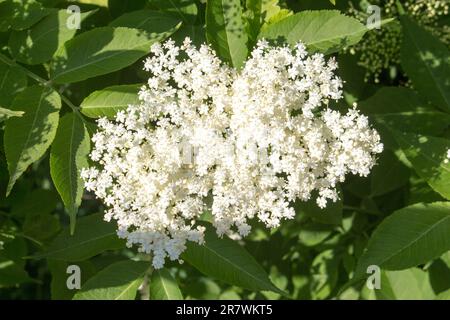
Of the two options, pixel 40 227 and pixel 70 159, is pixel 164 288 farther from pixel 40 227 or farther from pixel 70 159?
pixel 40 227

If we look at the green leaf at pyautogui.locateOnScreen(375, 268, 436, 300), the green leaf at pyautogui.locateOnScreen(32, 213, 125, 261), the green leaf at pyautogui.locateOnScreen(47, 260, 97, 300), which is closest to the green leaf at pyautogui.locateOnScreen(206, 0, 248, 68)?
the green leaf at pyautogui.locateOnScreen(32, 213, 125, 261)

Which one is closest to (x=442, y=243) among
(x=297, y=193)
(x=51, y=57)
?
(x=297, y=193)

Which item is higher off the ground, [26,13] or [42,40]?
[26,13]

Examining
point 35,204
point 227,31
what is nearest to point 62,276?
point 35,204

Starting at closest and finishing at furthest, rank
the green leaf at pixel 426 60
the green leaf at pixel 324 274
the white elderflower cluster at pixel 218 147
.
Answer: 1. the white elderflower cluster at pixel 218 147
2. the green leaf at pixel 426 60
3. the green leaf at pixel 324 274

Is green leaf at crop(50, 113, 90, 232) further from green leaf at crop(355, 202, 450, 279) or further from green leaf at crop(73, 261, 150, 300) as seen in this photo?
green leaf at crop(355, 202, 450, 279)

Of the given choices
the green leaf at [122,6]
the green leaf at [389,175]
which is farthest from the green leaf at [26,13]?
the green leaf at [389,175]

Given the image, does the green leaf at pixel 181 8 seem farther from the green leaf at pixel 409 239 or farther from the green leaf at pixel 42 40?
the green leaf at pixel 409 239
